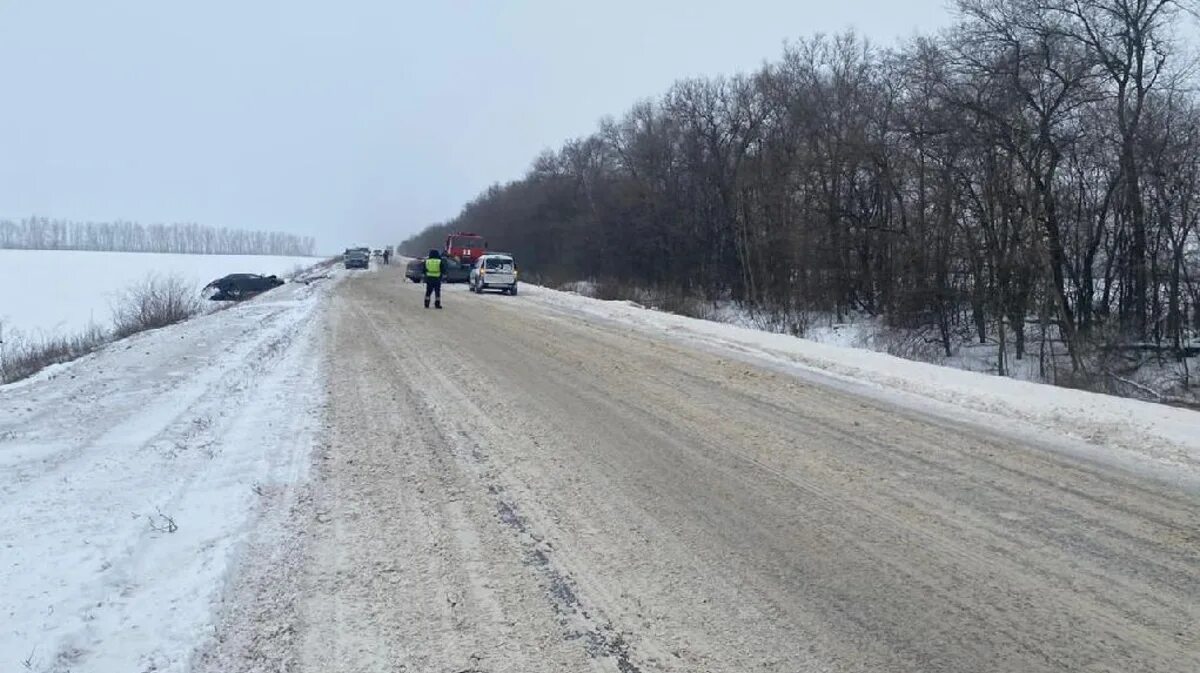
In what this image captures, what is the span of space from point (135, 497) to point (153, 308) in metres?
23.7

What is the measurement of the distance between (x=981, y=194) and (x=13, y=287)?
215 ft

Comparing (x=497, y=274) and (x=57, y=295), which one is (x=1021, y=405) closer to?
(x=497, y=274)

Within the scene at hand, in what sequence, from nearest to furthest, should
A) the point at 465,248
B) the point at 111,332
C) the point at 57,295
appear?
the point at 111,332, the point at 465,248, the point at 57,295

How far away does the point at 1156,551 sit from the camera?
18.2 ft

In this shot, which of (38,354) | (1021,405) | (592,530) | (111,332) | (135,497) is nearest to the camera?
(592,530)

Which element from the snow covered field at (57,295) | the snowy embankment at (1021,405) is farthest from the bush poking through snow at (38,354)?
the snowy embankment at (1021,405)

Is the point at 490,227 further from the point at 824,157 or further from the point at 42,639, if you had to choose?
the point at 42,639

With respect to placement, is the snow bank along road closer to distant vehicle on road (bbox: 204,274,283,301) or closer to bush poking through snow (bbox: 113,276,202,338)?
bush poking through snow (bbox: 113,276,202,338)

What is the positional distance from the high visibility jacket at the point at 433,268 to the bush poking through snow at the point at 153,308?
7.40 m

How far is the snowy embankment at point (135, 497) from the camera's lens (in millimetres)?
4324

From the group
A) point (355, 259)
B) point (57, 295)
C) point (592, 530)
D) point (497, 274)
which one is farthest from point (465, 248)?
point (592, 530)

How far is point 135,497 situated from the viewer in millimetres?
6543

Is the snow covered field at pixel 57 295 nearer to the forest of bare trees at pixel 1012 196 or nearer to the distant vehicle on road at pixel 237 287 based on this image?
the distant vehicle on road at pixel 237 287

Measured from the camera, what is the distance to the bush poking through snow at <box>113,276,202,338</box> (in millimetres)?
25750
